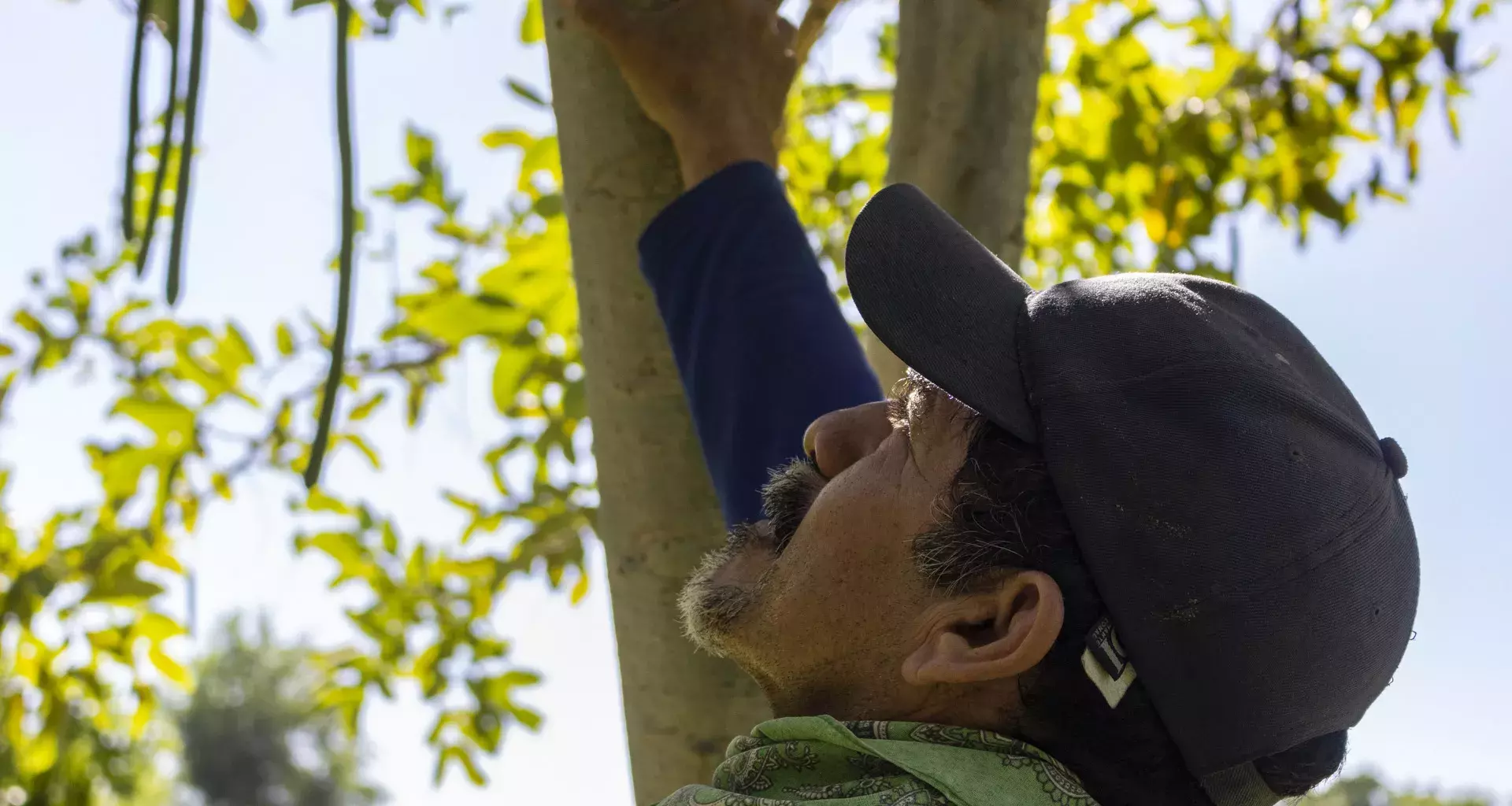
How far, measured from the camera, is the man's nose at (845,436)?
1.30 meters

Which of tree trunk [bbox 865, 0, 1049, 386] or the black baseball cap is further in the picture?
tree trunk [bbox 865, 0, 1049, 386]

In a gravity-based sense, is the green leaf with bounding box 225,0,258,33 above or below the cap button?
above

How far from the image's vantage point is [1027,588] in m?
1.12

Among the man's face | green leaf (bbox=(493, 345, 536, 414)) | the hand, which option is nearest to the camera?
the man's face

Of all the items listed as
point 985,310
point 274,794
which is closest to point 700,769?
point 985,310

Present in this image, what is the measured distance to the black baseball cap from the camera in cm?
106

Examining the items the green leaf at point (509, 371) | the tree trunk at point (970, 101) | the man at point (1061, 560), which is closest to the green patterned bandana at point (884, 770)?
the man at point (1061, 560)

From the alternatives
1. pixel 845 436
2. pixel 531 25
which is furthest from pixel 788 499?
pixel 531 25

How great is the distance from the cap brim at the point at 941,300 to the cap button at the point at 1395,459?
1.25 feet

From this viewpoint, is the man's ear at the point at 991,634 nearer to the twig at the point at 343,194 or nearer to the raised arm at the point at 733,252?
the raised arm at the point at 733,252

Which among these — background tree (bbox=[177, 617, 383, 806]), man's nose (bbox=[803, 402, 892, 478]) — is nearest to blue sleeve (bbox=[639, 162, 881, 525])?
man's nose (bbox=[803, 402, 892, 478])

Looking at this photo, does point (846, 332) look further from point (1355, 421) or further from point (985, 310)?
point (1355, 421)

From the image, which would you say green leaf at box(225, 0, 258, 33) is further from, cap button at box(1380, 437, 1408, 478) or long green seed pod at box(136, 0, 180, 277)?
cap button at box(1380, 437, 1408, 478)

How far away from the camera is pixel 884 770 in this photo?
1057 millimetres
